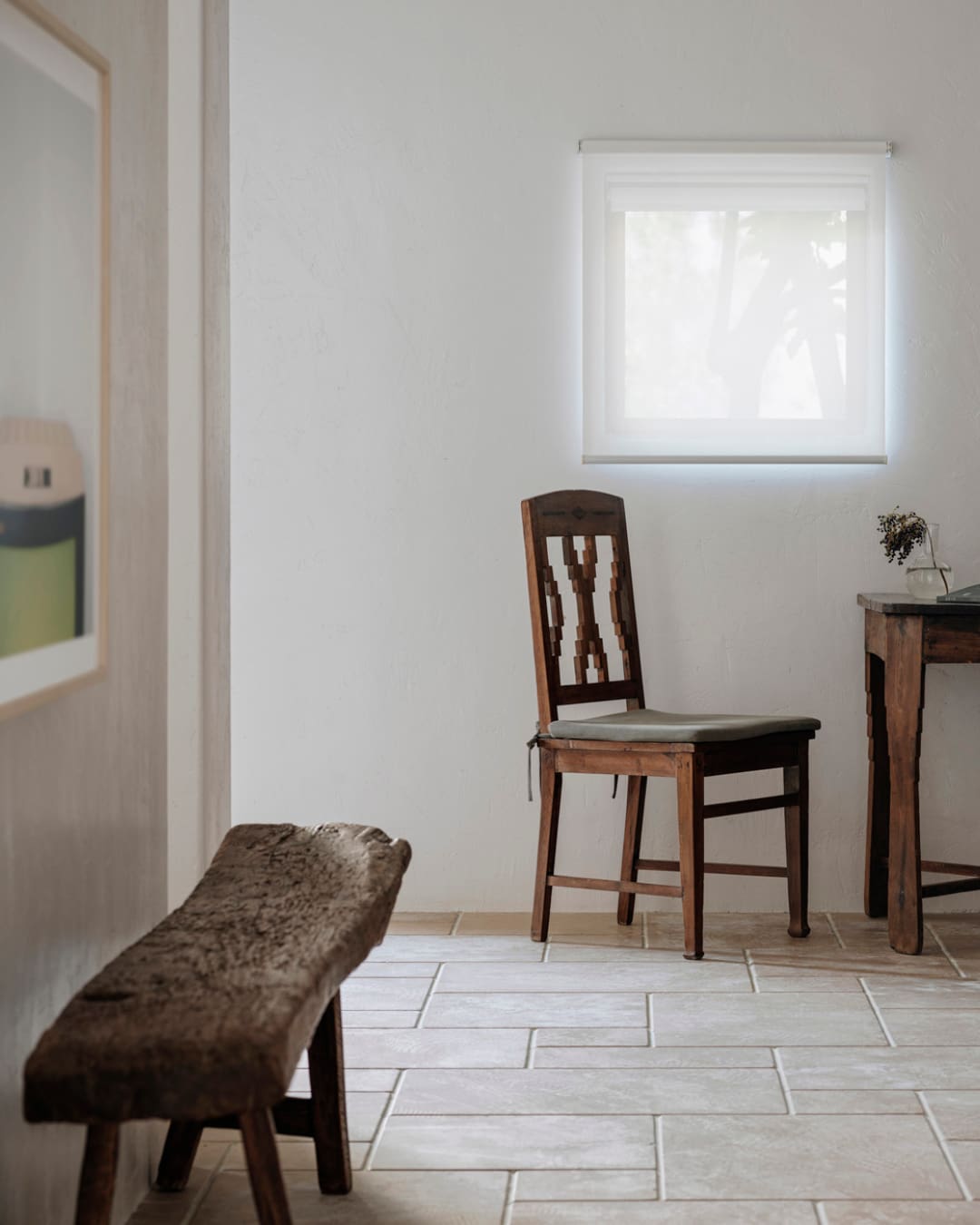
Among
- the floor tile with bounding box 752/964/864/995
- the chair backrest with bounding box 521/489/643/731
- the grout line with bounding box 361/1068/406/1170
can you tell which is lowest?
the grout line with bounding box 361/1068/406/1170

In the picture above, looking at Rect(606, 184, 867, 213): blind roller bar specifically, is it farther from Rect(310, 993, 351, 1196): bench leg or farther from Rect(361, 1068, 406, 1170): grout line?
Rect(310, 993, 351, 1196): bench leg

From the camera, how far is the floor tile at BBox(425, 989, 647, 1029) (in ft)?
9.68

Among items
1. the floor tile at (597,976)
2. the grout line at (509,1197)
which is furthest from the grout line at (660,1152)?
the floor tile at (597,976)

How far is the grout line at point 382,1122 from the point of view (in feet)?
7.45

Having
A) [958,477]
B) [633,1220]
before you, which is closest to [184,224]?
[633,1220]

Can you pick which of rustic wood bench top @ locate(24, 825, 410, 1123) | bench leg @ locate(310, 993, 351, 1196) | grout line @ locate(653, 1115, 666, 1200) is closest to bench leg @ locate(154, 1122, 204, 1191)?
bench leg @ locate(310, 993, 351, 1196)

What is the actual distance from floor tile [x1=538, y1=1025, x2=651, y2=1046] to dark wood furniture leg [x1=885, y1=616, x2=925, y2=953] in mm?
885

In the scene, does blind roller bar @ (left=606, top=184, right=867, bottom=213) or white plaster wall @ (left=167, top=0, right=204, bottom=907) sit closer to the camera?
white plaster wall @ (left=167, top=0, right=204, bottom=907)

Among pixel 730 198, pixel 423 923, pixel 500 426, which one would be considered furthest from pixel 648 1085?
pixel 730 198

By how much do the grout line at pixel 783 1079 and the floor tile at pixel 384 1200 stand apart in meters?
0.56

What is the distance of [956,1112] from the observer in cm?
243

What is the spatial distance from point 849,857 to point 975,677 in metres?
0.59

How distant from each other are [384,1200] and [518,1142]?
0.94 feet

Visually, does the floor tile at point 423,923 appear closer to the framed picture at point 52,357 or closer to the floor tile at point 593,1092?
the floor tile at point 593,1092
